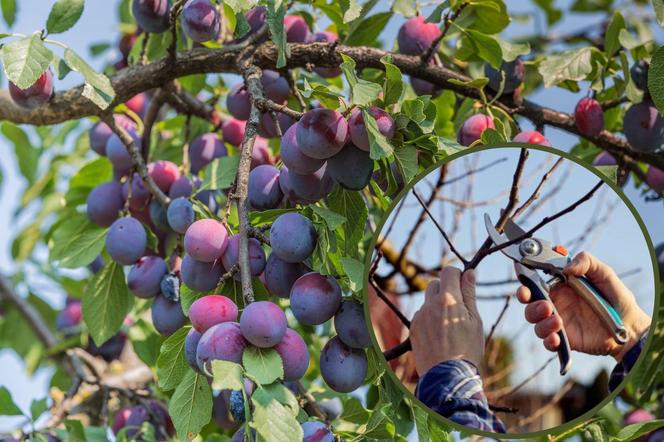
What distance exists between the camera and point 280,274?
90cm

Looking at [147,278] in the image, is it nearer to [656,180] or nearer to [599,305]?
[599,305]

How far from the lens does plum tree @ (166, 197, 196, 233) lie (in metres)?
1.05

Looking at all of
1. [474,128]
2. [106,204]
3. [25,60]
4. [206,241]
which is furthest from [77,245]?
[474,128]

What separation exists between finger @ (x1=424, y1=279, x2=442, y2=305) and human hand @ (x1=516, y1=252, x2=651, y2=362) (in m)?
0.08

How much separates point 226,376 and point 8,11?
2.51ft

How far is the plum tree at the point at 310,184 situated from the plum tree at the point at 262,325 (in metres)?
0.19

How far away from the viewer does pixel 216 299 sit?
32.3 inches

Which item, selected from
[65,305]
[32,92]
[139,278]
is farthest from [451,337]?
[65,305]

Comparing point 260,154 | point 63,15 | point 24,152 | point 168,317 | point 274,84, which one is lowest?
point 24,152

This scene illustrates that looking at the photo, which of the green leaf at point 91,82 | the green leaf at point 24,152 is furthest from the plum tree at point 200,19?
the green leaf at point 24,152

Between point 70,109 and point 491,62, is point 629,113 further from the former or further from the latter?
point 70,109

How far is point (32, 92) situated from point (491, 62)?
59 centimetres

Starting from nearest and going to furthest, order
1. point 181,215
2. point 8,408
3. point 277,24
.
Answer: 1. point 277,24
2. point 181,215
3. point 8,408

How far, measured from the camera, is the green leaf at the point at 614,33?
1.22 m
